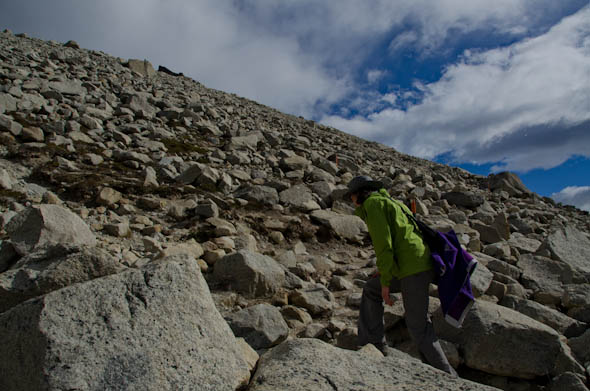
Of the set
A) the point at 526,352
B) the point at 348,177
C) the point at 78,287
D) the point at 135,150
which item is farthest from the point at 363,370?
the point at 348,177

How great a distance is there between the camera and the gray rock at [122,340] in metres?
2.49

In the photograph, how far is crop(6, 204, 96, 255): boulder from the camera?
484cm

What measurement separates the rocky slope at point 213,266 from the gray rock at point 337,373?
0.02m

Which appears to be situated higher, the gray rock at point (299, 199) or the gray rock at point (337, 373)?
the gray rock at point (299, 199)

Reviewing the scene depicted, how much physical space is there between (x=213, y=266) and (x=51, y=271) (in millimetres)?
3524

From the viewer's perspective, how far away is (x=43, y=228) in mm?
5094

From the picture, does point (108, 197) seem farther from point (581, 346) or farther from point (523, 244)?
point (523, 244)

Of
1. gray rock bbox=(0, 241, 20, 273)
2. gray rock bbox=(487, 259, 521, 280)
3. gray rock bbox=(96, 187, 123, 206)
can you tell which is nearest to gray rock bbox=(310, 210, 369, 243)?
gray rock bbox=(487, 259, 521, 280)

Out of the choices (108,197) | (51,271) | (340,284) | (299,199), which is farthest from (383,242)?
(299,199)

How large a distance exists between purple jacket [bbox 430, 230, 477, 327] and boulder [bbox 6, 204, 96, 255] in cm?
451

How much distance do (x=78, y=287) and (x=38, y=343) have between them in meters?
0.45

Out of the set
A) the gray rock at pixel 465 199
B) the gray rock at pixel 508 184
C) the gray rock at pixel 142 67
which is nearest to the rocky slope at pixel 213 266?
the gray rock at pixel 465 199

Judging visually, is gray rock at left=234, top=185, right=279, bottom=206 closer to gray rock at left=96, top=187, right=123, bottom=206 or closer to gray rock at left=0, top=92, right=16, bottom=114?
gray rock at left=96, top=187, right=123, bottom=206

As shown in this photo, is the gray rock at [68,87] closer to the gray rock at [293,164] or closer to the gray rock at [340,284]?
the gray rock at [293,164]
